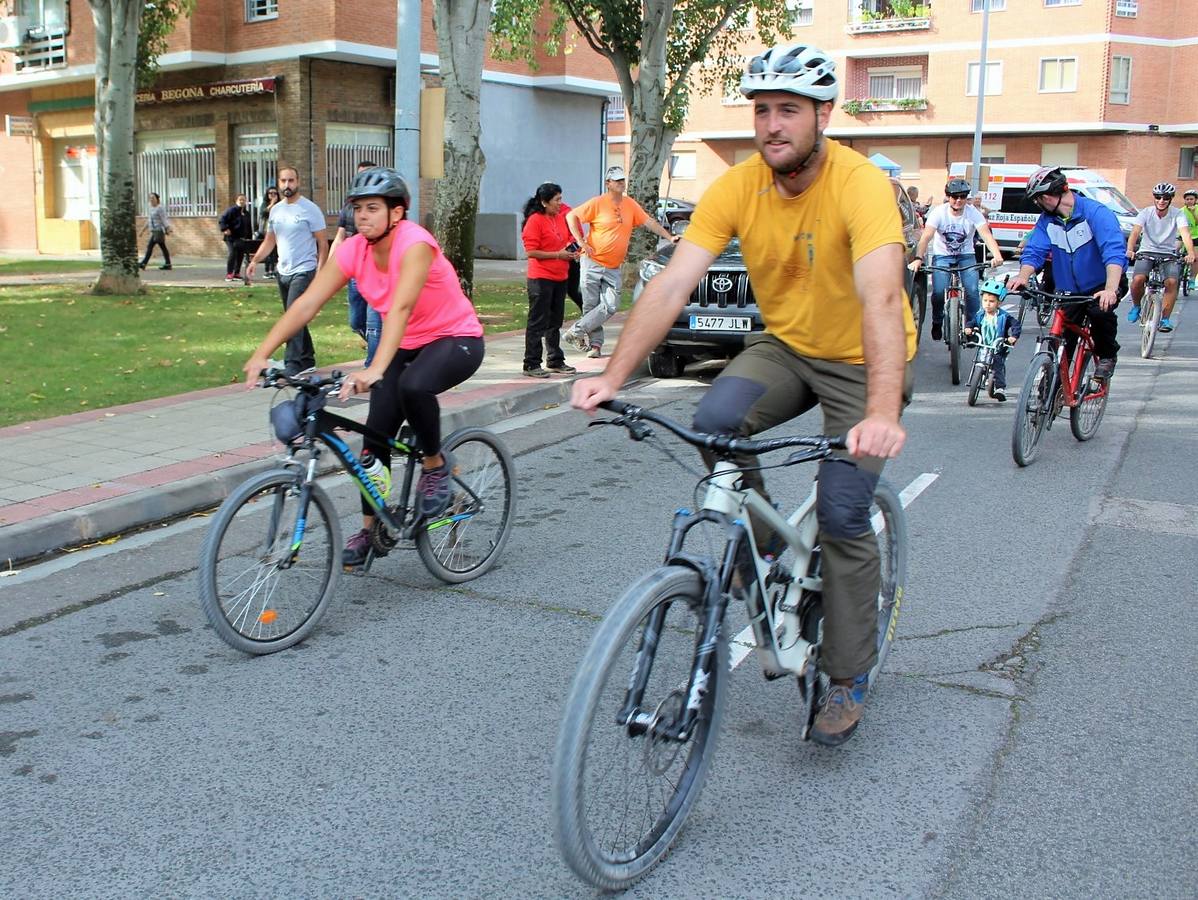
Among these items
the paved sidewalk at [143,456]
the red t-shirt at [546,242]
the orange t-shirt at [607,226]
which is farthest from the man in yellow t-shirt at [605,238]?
the paved sidewalk at [143,456]

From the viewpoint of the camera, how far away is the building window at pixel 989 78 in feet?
152

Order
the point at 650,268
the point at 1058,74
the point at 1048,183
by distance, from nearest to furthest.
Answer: the point at 1048,183 < the point at 650,268 < the point at 1058,74

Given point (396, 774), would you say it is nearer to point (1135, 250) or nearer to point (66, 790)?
point (66, 790)

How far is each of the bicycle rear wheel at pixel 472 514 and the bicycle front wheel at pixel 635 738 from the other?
2.45m

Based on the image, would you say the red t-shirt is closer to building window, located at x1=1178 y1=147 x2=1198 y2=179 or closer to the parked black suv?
the parked black suv

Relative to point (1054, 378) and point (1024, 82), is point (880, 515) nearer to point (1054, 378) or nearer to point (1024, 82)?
point (1054, 378)

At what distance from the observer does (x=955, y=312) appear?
1175 centimetres

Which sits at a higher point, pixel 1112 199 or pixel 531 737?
pixel 1112 199

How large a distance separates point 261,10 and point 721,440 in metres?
27.9

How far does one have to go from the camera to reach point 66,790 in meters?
3.57

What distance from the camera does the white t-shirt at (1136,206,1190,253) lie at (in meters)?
14.6

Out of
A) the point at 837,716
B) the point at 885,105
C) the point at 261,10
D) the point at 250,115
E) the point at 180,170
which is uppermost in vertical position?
the point at 885,105

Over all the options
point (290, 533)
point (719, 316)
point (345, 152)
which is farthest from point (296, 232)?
point (345, 152)

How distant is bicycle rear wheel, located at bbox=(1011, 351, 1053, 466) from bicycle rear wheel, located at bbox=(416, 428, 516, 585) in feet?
12.1
